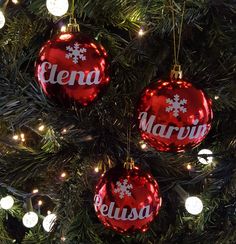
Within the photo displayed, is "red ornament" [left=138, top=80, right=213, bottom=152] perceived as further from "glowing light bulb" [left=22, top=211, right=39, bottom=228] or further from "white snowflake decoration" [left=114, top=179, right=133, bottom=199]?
"glowing light bulb" [left=22, top=211, right=39, bottom=228]

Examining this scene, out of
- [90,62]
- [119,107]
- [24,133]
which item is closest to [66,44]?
[90,62]

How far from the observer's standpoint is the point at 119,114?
2.43 feet

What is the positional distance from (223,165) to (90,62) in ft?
1.20

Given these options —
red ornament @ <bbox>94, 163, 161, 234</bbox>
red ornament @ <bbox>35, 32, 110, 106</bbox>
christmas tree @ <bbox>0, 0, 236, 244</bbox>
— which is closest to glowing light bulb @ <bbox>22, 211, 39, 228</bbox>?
christmas tree @ <bbox>0, 0, 236, 244</bbox>

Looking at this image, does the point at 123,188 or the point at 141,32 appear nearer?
the point at 123,188

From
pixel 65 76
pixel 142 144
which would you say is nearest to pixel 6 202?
pixel 142 144

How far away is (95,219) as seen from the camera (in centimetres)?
96

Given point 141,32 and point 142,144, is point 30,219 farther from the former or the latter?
point 141,32

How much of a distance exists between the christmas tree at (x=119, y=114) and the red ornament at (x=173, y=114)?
0.10 metres

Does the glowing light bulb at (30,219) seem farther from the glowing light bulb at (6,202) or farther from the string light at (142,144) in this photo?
the string light at (142,144)

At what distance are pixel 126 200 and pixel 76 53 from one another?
0.24 metres

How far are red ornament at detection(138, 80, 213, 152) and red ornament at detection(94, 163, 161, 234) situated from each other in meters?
0.09

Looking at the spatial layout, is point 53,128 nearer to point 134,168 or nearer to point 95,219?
point 134,168

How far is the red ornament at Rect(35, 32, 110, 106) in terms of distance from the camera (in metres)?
0.55
